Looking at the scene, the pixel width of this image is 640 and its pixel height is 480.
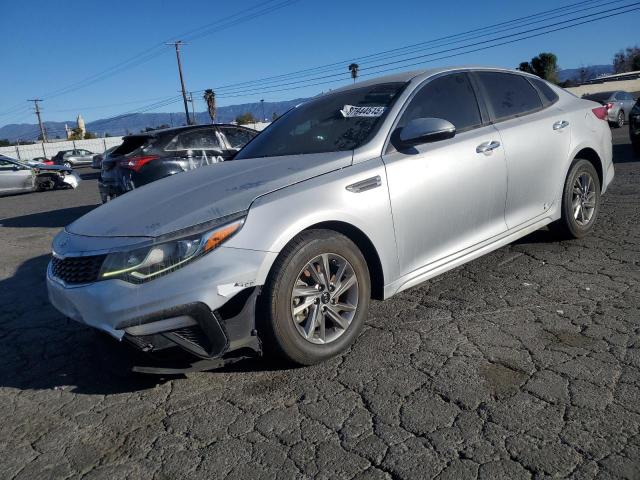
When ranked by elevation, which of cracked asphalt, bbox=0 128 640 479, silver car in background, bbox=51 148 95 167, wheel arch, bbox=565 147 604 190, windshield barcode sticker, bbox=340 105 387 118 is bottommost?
cracked asphalt, bbox=0 128 640 479

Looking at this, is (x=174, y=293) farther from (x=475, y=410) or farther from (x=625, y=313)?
(x=625, y=313)

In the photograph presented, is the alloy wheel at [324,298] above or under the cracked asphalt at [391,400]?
above

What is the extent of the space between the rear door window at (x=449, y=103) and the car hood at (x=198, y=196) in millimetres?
776

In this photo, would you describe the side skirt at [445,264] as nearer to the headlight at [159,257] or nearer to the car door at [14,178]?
the headlight at [159,257]

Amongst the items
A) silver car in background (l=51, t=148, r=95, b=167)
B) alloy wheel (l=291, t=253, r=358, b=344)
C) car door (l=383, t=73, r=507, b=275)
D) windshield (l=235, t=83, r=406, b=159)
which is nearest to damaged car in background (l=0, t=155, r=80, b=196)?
windshield (l=235, t=83, r=406, b=159)

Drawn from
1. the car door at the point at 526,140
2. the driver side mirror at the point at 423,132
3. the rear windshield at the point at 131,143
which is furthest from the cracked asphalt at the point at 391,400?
the rear windshield at the point at 131,143

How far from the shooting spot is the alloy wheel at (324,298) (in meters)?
3.03

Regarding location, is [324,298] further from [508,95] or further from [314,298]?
[508,95]

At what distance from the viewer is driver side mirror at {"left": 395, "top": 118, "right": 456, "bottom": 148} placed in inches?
136

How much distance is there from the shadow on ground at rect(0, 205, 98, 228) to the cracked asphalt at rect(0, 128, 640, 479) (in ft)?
18.7

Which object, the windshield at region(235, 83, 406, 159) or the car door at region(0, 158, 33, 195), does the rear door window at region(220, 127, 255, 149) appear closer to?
the windshield at region(235, 83, 406, 159)

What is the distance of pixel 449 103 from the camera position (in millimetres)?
4098

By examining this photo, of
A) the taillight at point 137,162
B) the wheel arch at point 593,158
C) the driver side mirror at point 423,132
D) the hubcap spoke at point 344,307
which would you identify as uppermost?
the taillight at point 137,162

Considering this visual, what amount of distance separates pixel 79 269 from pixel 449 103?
9.07ft
